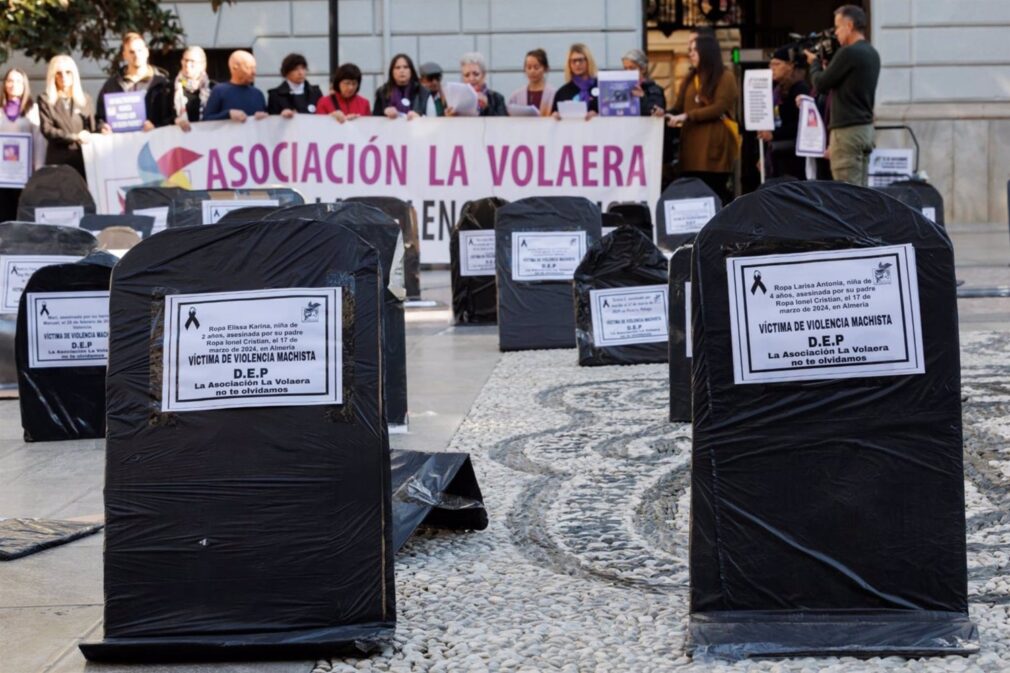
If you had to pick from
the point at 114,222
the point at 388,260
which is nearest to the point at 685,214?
the point at 114,222

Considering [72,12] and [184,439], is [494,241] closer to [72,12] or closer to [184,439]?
[184,439]

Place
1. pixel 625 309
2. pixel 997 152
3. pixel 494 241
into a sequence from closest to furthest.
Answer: pixel 625 309 → pixel 494 241 → pixel 997 152

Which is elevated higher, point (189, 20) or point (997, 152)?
Result: point (189, 20)

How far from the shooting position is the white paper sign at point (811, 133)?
15.9 metres

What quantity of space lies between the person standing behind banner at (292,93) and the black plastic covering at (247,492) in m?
12.2

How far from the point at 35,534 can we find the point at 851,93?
10.3 m

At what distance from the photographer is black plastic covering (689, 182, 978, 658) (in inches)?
162

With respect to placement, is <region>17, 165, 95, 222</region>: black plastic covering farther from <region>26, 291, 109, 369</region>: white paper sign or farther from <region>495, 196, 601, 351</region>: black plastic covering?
<region>26, 291, 109, 369</region>: white paper sign

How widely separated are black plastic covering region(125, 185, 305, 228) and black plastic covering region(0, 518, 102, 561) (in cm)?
358

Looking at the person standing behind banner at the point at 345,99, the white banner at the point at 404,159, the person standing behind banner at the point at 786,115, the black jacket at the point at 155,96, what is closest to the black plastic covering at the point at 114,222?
the white banner at the point at 404,159

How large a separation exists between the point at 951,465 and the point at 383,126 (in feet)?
40.8

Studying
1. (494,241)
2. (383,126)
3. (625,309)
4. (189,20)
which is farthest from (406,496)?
(189,20)

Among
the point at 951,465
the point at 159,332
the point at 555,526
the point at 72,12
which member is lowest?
the point at 555,526

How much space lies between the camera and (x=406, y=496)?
5336mm
